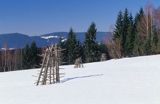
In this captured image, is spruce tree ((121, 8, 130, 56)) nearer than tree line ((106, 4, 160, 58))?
No

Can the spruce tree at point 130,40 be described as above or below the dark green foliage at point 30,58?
above

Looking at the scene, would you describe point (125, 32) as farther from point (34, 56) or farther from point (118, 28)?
point (34, 56)

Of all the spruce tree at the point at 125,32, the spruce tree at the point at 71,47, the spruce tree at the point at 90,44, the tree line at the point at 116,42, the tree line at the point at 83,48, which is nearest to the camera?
the tree line at the point at 116,42

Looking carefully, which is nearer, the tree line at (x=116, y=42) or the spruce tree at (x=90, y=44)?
the tree line at (x=116, y=42)

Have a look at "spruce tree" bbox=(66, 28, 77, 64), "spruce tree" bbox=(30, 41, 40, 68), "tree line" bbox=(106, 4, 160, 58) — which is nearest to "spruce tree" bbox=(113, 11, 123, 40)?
"tree line" bbox=(106, 4, 160, 58)

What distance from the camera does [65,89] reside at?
778 inches

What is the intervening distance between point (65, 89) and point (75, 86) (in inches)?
42.3

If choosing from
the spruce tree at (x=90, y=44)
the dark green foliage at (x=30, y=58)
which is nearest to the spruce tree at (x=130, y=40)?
the spruce tree at (x=90, y=44)

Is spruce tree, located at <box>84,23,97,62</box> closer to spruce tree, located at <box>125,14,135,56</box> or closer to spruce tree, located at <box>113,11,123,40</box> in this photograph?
spruce tree, located at <box>113,11,123,40</box>

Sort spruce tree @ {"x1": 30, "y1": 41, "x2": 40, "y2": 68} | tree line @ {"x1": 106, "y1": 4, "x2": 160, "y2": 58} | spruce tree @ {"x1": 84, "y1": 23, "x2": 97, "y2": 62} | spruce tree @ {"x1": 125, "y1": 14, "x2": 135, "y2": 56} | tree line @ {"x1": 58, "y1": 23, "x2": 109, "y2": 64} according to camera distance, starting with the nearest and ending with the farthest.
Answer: tree line @ {"x1": 106, "y1": 4, "x2": 160, "y2": 58} < spruce tree @ {"x1": 125, "y1": 14, "x2": 135, "y2": 56} < tree line @ {"x1": 58, "y1": 23, "x2": 109, "y2": 64} < spruce tree @ {"x1": 84, "y1": 23, "x2": 97, "y2": 62} < spruce tree @ {"x1": 30, "y1": 41, "x2": 40, "y2": 68}

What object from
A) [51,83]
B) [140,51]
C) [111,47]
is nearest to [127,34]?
[111,47]

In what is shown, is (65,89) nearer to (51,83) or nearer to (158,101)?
(51,83)

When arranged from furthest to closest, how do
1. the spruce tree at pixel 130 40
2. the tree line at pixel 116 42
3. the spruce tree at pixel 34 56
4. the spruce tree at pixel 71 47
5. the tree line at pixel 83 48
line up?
the spruce tree at pixel 34 56
the tree line at pixel 83 48
the spruce tree at pixel 71 47
the spruce tree at pixel 130 40
the tree line at pixel 116 42

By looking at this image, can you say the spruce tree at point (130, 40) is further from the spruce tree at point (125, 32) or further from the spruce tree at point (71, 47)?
the spruce tree at point (71, 47)
